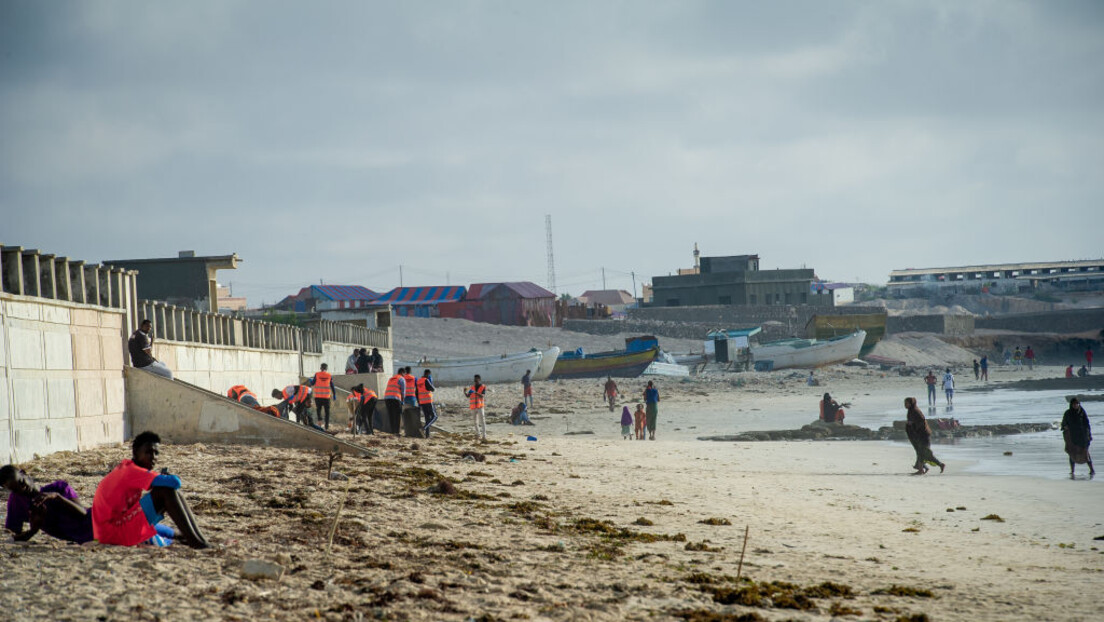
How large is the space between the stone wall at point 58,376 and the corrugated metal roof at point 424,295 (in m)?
74.3

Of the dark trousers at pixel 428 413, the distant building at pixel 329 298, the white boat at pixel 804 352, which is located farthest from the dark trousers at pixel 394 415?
the distant building at pixel 329 298

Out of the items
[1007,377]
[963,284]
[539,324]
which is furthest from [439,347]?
[963,284]

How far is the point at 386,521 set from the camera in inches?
388

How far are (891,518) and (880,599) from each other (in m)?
5.10

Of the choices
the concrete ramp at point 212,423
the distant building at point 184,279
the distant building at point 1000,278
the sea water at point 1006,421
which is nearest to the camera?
the concrete ramp at point 212,423

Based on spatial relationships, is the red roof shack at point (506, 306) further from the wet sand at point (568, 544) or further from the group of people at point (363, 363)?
the wet sand at point (568, 544)

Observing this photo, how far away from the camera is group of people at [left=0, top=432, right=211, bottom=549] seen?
7.59m

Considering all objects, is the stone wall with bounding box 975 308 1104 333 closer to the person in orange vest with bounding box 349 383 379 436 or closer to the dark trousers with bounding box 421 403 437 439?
the dark trousers with bounding box 421 403 437 439

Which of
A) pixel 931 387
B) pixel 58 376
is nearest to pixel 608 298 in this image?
pixel 931 387

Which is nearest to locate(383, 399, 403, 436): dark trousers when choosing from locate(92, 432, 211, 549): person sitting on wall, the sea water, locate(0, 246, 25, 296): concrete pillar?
locate(0, 246, 25, 296): concrete pillar

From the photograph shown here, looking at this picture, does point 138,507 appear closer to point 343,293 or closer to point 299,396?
point 299,396

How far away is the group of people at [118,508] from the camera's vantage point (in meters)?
7.59

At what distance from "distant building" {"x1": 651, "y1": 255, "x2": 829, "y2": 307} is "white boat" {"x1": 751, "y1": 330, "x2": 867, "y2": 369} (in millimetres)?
22218

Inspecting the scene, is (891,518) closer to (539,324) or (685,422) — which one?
(685,422)
